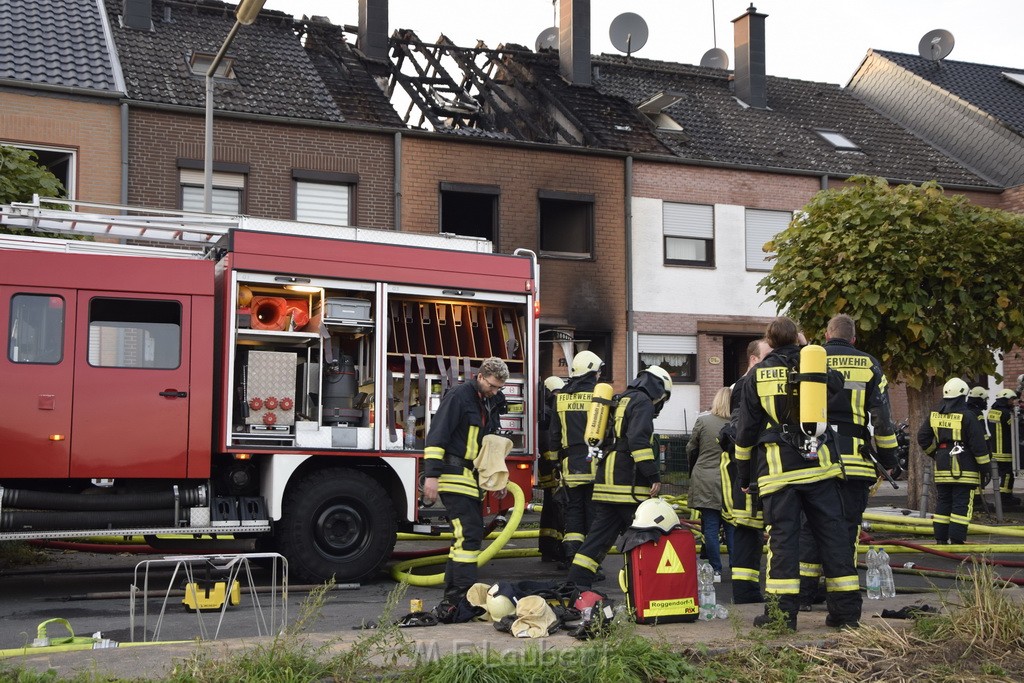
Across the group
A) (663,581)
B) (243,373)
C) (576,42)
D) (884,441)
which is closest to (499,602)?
(663,581)

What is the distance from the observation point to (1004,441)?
16.8 meters

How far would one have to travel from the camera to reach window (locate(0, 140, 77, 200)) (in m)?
19.1

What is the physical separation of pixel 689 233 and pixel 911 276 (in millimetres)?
9267

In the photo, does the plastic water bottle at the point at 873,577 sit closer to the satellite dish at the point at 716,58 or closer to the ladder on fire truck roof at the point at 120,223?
the ladder on fire truck roof at the point at 120,223

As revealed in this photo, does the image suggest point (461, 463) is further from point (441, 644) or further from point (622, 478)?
point (441, 644)

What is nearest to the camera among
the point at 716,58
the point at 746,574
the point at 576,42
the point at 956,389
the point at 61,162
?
the point at 746,574

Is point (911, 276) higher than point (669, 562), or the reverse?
point (911, 276)

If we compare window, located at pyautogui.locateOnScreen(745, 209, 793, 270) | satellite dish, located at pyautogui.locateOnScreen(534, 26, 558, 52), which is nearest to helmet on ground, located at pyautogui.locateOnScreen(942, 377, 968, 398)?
window, located at pyautogui.locateOnScreen(745, 209, 793, 270)

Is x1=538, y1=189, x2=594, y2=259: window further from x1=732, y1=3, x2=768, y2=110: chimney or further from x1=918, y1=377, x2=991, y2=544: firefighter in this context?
x1=918, y1=377, x2=991, y2=544: firefighter

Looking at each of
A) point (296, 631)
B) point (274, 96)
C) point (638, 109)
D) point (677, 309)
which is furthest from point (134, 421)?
point (638, 109)

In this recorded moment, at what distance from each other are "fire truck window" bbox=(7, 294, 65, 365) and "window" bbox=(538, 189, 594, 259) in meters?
14.1

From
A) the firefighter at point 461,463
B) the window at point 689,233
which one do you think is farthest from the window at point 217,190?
the firefighter at point 461,463

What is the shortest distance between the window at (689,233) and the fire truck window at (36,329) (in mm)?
15987

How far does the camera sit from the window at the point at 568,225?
22797 millimetres
